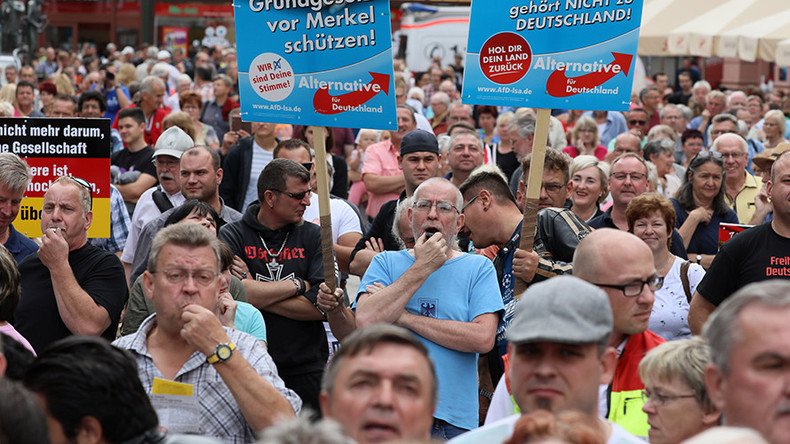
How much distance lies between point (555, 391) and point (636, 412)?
1.05 metres

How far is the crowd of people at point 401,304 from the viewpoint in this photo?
147 inches

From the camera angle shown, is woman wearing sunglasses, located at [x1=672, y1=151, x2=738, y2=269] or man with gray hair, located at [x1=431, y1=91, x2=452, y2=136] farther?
man with gray hair, located at [x1=431, y1=91, x2=452, y2=136]

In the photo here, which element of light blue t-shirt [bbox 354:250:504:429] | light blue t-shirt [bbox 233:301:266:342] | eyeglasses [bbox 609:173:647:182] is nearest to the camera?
light blue t-shirt [bbox 233:301:266:342]

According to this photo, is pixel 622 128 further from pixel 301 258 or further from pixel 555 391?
pixel 555 391

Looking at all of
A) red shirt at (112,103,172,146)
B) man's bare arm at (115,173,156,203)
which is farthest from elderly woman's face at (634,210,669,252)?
red shirt at (112,103,172,146)

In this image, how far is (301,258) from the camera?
759 centimetres

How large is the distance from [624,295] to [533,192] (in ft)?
7.38

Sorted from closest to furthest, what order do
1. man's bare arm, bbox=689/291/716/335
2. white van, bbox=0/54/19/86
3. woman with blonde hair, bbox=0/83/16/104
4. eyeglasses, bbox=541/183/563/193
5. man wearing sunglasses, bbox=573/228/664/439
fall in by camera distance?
man wearing sunglasses, bbox=573/228/664/439, man's bare arm, bbox=689/291/716/335, eyeglasses, bbox=541/183/563/193, woman with blonde hair, bbox=0/83/16/104, white van, bbox=0/54/19/86

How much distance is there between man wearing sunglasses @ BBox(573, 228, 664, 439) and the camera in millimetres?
4883

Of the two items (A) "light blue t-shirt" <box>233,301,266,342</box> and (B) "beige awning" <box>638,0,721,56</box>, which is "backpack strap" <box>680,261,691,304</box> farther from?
(B) "beige awning" <box>638,0,721,56</box>

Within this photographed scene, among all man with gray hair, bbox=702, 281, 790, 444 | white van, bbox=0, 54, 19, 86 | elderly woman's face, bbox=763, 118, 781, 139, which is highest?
white van, bbox=0, 54, 19, 86

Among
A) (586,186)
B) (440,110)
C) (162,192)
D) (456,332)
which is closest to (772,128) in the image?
(440,110)

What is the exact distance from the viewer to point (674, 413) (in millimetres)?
4520

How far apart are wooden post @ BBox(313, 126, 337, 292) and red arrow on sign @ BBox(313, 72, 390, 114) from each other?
171 millimetres
